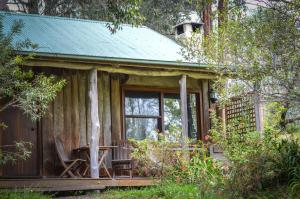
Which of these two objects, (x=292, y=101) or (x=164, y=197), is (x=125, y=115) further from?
(x=292, y=101)

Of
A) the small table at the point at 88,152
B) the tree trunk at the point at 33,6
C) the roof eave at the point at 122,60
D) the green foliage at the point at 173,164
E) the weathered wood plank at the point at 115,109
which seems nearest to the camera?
the green foliage at the point at 173,164

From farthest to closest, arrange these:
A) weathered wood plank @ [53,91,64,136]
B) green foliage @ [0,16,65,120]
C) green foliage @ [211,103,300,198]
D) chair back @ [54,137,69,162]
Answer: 1. weathered wood plank @ [53,91,64,136]
2. chair back @ [54,137,69,162]
3. green foliage @ [0,16,65,120]
4. green foliage @ [211,103,300,198]

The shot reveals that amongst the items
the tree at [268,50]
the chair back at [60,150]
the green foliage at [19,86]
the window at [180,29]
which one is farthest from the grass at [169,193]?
the window at [180,29]

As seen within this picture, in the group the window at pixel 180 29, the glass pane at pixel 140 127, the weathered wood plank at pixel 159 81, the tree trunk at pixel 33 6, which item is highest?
the tree trunk at pixel 33 6

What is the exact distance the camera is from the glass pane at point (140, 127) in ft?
45.8

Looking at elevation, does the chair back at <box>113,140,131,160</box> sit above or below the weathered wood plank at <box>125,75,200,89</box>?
below

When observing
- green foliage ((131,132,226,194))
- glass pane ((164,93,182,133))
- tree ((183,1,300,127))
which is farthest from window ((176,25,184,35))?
tree ((183,1,300,127))

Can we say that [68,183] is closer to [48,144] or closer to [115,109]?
[48,144]

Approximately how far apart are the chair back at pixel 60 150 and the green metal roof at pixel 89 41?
7.11 feet

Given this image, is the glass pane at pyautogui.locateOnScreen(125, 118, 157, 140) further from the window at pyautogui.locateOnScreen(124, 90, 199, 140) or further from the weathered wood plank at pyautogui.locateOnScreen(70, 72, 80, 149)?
the weathered wood plank at pyautogui.locateOnScreen(70, 72, 80, 149)

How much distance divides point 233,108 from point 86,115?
4124mm

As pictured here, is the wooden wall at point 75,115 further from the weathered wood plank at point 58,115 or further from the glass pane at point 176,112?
the glass pane at point 176,112

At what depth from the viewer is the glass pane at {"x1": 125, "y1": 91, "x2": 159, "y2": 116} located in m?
14.0

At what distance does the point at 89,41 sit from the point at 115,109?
1.86 meters
